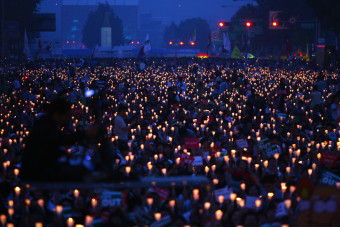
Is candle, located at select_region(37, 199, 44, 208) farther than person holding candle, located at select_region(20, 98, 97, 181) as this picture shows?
Yes

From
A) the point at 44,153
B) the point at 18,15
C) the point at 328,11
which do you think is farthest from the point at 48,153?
the point at 18,15

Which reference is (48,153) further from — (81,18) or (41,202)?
(81,18)

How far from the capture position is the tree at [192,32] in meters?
165

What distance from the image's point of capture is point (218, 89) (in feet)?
78.8

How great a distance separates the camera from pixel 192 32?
558ft

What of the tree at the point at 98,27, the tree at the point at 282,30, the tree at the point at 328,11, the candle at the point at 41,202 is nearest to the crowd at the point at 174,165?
the candle at the point at 41,202

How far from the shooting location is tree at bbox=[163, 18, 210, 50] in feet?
541

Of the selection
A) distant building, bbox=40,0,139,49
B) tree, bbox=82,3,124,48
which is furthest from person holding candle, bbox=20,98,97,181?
distant building, bbox=40,0,139,49

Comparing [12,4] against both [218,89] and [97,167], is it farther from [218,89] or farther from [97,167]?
[97,167]

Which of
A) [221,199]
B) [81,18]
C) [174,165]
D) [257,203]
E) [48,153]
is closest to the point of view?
[48,153]

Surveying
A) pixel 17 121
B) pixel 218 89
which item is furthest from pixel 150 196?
pixel 218 89

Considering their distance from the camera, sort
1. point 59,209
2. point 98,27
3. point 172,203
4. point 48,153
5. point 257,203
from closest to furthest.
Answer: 1. point 48,153
2. point 59,209
3. point 172,203
4. point 257,203
5. point 98,27

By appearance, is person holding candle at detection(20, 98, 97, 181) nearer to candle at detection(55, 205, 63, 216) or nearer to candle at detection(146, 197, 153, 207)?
candle at detection(55, 205, 63, 216)

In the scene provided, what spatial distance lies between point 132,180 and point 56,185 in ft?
1.96
